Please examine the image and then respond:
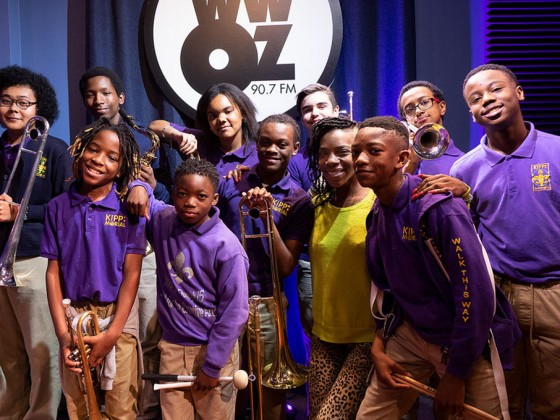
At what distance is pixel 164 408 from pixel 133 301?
560 millimetres

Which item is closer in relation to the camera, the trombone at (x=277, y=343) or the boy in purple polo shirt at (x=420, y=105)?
the trombone at (x=277, y=343)

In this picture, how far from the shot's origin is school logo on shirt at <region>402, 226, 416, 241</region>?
2.66 meters

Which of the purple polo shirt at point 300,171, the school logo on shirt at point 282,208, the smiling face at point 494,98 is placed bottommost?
the school logo on shirt at point 282,208

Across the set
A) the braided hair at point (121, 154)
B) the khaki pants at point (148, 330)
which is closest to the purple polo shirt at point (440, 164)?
the braided hair at point (121, 154)

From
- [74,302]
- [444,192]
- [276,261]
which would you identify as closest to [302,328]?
[276,261]

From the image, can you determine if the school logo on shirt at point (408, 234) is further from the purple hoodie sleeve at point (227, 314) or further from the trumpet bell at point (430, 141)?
the purple hoodie sleeve at point (227, 314)

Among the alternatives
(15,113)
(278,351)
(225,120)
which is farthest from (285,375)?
(15,113)

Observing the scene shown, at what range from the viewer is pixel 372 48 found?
508 centimetres

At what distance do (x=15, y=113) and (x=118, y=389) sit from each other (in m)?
1.95

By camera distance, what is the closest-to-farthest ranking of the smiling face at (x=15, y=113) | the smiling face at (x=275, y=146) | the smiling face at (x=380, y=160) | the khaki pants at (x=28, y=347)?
the smiling face at (x=380, y=160) < the smiling face at (x=275, y=146) < the khaki pants at (x=28, y=347) < the smiling face at (x=15, y=113)

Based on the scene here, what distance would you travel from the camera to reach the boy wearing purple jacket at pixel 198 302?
3.02m

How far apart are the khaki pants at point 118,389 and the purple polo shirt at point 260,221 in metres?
0.77

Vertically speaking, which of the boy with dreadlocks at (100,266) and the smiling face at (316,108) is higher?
the smiling face at (316,108)

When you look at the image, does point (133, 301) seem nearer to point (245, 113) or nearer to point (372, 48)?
point (245, 113)
